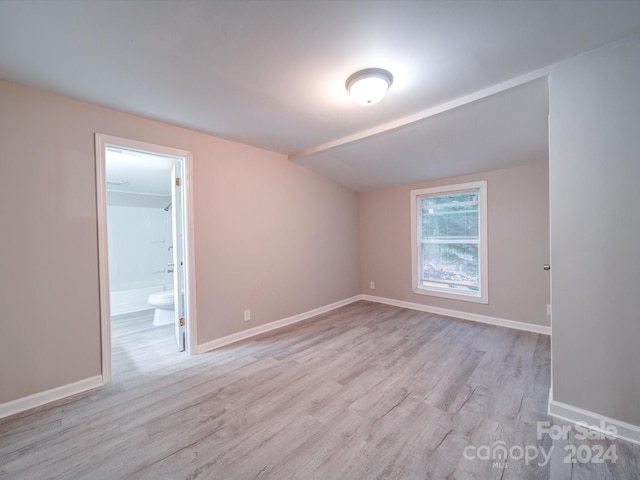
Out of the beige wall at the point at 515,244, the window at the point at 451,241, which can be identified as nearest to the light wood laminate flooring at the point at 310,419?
the beige wall at the point at 515,244

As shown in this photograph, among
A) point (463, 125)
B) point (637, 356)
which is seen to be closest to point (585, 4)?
point (463, 125)

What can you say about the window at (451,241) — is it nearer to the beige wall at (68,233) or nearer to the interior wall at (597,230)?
the interior wall at (597,230)

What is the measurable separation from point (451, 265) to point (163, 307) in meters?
4.24

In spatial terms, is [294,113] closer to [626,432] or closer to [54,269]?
[54,269]

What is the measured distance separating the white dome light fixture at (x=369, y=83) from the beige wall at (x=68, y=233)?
5.50ft

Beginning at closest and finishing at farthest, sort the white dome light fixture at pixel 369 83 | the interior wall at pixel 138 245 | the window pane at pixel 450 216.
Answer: the white dome light fixture at pixel 369 83, the window pane at pixel 450 216, the interior wall at pixel 138 245

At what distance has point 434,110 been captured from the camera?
2246mm

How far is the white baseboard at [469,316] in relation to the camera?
3080 millimetres

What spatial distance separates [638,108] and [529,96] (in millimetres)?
661

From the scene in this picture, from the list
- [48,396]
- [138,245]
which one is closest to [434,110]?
[48,396]

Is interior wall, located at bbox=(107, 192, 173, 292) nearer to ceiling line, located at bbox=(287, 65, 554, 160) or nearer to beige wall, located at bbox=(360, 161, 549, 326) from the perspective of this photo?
ceiling line, located at bbox=(287, 65, 554, 160)

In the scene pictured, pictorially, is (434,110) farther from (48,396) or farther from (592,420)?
(48,396)

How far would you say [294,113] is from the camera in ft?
7.67

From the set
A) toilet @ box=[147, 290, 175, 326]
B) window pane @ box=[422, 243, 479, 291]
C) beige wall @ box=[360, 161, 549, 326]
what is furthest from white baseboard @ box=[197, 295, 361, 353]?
window pane @ box=[422, 243, 479, 291]
